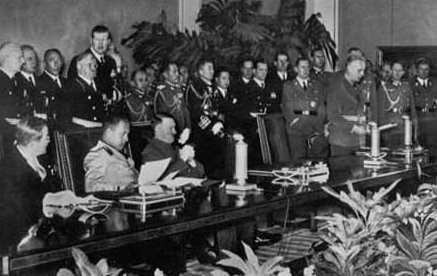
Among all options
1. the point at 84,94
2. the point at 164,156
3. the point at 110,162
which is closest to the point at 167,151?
the point at 164,156

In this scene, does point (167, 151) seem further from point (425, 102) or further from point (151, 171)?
point (425, 102)

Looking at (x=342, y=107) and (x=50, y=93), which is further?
(x=342, y=107)

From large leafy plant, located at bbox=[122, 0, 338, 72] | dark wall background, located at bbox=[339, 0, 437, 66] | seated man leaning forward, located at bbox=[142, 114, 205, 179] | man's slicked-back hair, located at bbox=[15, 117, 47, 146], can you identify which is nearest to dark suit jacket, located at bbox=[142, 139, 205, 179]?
seated man leaning forward, located at bbox=[142, 114, 205, 179]

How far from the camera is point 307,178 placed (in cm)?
382

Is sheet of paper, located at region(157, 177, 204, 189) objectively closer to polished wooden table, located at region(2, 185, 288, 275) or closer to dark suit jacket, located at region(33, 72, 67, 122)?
polished wooden table, located at region(2, 185, 288, 275)

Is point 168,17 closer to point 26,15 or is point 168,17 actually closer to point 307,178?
point 26,15

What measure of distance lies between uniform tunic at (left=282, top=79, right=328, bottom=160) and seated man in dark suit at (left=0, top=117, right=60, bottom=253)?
358 centimetres

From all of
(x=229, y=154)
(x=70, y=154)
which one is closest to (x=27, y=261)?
(x=70, y=154)

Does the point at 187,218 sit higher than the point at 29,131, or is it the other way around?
the point at 29,131

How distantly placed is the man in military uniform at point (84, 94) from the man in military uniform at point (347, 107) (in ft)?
6.19

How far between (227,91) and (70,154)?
147 inches

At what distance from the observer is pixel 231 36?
27.6 feet

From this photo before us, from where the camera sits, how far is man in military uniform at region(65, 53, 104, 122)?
18.7 feet

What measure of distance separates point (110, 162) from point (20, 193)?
0.84 meters
